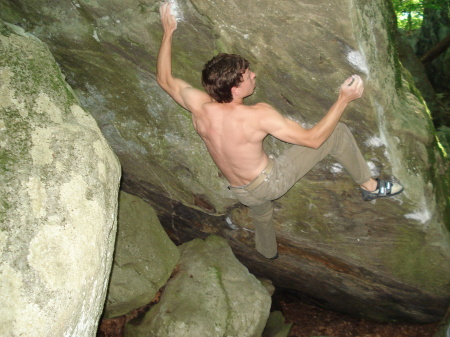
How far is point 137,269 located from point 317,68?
4.34 metres

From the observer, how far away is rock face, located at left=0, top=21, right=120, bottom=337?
9.75ft

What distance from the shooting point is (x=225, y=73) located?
420 cm

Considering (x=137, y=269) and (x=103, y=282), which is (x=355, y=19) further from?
(x=137, y=269)

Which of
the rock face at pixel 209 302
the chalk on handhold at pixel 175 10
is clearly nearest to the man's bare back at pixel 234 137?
the chalk on handhold at pixel 175 10

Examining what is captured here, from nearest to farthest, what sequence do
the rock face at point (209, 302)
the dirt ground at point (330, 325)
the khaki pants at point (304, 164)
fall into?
the khaki pants at point (304, 164), the rock face at point (209, 302), the dirt ground at point (330, 325)

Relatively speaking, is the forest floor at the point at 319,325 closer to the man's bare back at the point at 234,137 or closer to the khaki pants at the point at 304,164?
the khaki pants at the point at 304,164

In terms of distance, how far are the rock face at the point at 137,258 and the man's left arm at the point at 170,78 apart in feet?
8.76

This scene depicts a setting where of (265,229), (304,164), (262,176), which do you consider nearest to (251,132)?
(262,176)

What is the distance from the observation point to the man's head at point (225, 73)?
4.21m

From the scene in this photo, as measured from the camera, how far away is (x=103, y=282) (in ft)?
12.1

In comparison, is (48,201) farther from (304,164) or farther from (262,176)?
(304,164)

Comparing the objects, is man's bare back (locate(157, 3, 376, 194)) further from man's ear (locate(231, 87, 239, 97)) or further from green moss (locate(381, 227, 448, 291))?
green moss (locate(381, 227, 448, 291))

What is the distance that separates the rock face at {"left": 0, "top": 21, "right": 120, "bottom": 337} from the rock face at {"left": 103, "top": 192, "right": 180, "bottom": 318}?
2.76 metres

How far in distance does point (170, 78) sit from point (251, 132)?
4.14 feet
